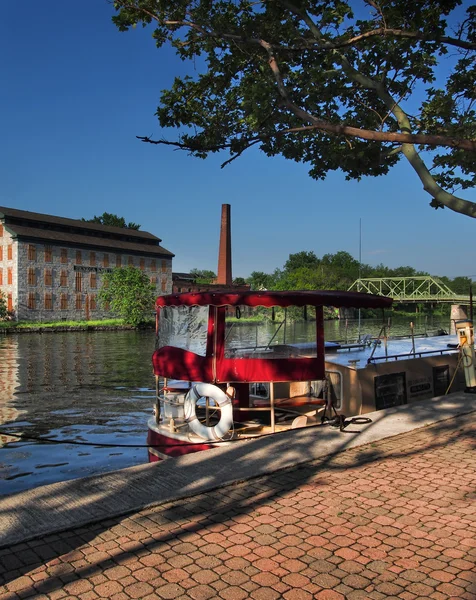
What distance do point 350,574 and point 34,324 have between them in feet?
229

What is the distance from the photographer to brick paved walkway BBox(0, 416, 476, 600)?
457 cm

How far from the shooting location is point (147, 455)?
43.2 ft

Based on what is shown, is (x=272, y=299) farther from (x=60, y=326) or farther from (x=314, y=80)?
(x=60, y=326)

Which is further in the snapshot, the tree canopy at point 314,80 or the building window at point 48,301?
the building window at point 48,301

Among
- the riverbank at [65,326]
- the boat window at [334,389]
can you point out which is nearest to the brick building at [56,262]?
the riverbank at [65,326]

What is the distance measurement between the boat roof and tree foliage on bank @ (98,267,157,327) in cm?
6417

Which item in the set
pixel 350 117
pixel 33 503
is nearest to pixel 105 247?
pixel 350 117

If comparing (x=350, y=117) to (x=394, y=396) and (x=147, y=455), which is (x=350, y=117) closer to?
(x=394, y=396)

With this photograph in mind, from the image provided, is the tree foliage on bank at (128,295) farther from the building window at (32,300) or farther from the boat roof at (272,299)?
the boat roof at (272,299)

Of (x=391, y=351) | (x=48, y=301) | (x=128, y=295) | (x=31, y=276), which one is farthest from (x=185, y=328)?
(x=48, y=301)

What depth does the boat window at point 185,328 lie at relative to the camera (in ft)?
38.5

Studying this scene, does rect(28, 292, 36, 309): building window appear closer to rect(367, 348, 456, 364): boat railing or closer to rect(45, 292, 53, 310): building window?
rect(45, 292, 53, 310): building window

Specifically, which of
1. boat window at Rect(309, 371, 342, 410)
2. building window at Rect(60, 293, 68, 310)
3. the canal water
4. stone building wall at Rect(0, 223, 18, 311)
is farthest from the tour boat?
building window at Rect(60, 293, 68, 310)

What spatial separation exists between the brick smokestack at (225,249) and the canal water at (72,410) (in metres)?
59.0
